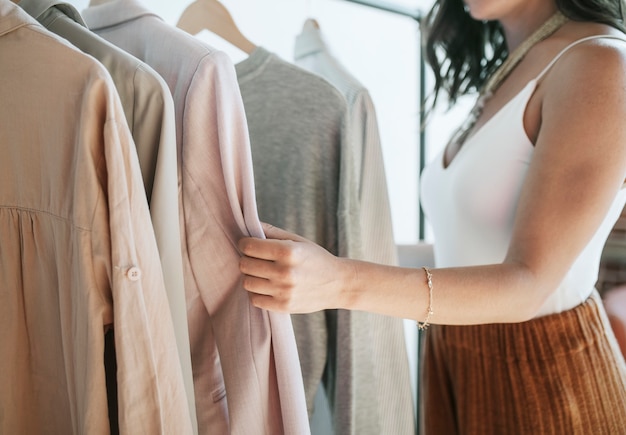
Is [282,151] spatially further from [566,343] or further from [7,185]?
[566,343]

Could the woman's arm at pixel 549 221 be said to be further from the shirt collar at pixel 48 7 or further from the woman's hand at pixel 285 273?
the shirt collar at pixel 48 7

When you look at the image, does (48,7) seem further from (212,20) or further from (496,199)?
(496,199)

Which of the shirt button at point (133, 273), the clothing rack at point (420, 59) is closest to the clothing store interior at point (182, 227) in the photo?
the shirt button at point (133, 273)

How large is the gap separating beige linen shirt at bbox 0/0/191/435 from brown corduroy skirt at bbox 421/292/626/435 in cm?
54

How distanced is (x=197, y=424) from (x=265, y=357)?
130 mm

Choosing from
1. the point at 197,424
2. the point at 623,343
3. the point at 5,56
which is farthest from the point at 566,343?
the point at 5,56

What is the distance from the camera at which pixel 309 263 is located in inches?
24.6

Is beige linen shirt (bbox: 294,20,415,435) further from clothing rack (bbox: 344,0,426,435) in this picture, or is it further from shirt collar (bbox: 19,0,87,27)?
shirt collar (bbox: 19,0,87,27)

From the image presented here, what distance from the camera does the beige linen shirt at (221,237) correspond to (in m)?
0.61

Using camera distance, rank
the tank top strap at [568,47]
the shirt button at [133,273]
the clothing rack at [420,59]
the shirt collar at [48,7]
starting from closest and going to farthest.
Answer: the shirt button at [133,273]
the shirt collar at [48,7]
the tank top strap at [568,47]
the clothing rack at [420,59]

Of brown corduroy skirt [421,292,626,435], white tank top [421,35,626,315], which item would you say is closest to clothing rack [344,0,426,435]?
brown corduroy skirt [421,292,626,435]

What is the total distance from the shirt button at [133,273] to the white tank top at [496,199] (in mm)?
575

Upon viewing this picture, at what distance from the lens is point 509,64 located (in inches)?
41.1

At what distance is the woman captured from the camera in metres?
0.69
